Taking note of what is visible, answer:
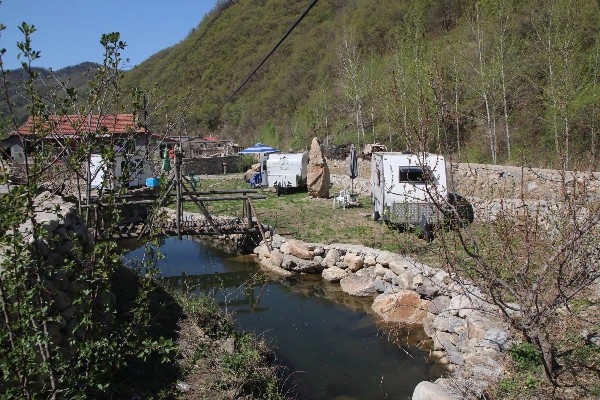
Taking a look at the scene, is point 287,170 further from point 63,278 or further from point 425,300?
point 63,278

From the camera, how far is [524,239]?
4.32m

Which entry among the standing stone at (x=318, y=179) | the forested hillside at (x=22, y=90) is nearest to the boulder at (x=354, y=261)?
the forested hillside at (x=22, y=90)

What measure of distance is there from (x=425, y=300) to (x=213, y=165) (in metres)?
26.6

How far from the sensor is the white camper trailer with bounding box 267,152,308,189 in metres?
22.3

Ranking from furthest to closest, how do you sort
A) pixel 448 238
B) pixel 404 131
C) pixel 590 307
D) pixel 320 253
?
pixel 320 253 → pixel 448 238 → pixel 590 307 → pixel 404 131

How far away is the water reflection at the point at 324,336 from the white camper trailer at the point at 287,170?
9.39 metres

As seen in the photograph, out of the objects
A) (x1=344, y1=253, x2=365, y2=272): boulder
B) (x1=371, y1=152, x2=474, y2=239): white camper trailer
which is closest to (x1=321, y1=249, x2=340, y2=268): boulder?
(x1=344, y1=253, x2=365, y2=272): boulder

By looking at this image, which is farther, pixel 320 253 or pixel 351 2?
pixel 351 2

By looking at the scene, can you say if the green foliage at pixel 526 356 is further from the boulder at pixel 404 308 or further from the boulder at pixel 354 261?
the boulder at pixel 354 261

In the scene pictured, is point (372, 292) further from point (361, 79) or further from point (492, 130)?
point (361, 79)

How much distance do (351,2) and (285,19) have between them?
18.8 meters

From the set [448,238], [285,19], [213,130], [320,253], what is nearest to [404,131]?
[448,238]

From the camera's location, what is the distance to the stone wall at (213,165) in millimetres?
32812

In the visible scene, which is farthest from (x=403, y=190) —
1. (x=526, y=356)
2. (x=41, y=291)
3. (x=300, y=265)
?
(x=41, y=291)
